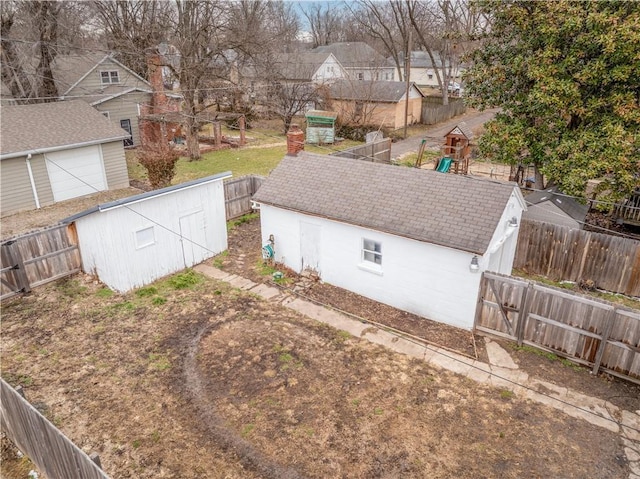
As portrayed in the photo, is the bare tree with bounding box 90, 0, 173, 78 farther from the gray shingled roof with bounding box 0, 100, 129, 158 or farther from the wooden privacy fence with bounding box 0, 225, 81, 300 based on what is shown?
the wooden privacy fence with bounding box 0, 225, 81, 300

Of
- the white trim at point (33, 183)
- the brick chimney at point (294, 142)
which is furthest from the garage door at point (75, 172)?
the brick chimney at point (294, 142)

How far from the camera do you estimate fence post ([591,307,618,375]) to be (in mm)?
9810

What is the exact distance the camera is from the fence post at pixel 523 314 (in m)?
10.9

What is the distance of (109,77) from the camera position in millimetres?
30844

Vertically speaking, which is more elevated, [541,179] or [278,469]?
[541,179]

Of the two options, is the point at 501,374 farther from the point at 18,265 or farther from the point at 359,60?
the point at 359,60

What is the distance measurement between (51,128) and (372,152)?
17.0 m

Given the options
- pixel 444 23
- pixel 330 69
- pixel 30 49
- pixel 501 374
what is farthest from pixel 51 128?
pixel 444 23

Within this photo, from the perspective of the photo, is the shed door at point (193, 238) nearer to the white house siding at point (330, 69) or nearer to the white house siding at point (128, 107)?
the white house siding at point (128, 107)

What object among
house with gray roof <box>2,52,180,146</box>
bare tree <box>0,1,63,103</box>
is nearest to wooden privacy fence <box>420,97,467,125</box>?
house with gray roof <box>2,52,180,146</box>

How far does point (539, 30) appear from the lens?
53.3ft

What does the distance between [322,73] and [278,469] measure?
50.0 meters

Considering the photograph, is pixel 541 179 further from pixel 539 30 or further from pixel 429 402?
pixel 429 402

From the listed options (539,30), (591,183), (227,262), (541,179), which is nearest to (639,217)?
(541,179)
